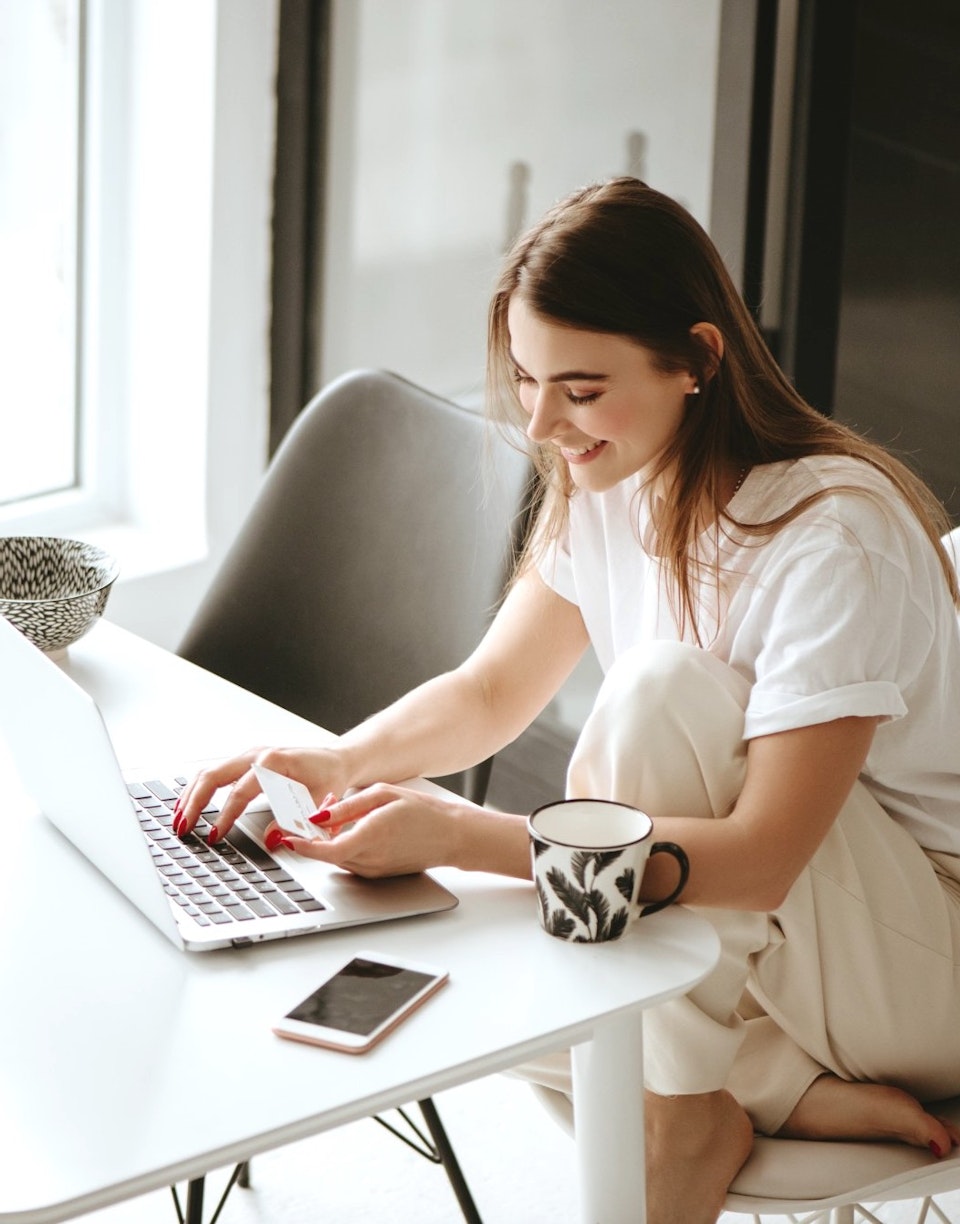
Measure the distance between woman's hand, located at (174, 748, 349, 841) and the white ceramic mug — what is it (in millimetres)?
248

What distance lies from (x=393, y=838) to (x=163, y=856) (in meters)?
0.17

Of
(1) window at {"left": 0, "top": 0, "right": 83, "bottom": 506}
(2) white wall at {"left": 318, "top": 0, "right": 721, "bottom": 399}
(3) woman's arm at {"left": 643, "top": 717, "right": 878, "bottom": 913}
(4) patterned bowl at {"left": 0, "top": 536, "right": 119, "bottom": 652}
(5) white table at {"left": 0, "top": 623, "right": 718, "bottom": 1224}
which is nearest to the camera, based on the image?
(5) white table at {"left": 0, "top": 623, "right": 718, "bottom": 1224}

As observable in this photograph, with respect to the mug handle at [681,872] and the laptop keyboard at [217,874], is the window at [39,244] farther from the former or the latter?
the mug handle at [681,872]

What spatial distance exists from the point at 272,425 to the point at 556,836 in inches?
78.2

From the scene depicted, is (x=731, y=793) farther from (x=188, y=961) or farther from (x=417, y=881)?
(x=188, y=961)

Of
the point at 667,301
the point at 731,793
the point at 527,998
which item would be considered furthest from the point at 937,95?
the point at 527,998

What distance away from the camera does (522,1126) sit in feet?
6.28

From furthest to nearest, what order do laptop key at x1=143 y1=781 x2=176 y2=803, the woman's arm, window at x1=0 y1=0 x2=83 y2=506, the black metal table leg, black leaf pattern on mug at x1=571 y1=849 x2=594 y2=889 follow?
window at x1=0 y1=0 x2=83 y2=506 → the black metal table leg → laptop key at x1=143 y1=781 x2=176 y2=803 → the woman's arm → black leaf pattern on mug at x1=571 y1=849 x2=594 y2=889

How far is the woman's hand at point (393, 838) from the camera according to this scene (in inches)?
40.0

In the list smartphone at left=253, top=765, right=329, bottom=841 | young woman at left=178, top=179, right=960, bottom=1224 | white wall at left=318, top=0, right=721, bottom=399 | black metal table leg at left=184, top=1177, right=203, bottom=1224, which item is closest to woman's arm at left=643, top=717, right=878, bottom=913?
young woman at left=178, top=179, right=960, bottom=1224

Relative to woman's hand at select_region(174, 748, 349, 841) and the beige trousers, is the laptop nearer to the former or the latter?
woman's hand at select_region(174, 748, 349, 841)

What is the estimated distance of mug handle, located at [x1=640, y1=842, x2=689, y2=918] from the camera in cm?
98

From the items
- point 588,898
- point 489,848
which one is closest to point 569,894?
point 588,898

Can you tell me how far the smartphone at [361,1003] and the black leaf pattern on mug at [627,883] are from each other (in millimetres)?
122
